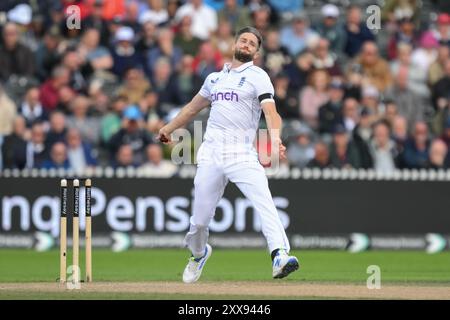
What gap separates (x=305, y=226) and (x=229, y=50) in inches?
152

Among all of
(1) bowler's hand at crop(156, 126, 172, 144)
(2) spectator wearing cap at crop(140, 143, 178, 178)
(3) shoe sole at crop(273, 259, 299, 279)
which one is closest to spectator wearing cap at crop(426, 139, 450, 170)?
(2) spectator wearing cap at crop(140, 143, 178, 178)

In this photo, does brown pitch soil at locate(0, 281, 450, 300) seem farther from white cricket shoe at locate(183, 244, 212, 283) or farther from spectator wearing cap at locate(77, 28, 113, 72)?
spectator wearing cap at locate(77, 28, 113, 72)

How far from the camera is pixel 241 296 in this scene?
1171cm

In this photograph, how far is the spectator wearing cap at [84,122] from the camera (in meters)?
20.5

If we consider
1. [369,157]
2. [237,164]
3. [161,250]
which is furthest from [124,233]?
[237,164]

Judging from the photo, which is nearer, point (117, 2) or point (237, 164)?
point (237, 164)

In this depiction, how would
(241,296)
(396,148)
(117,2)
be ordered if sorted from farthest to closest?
(117,2) → (396,148) → (241,296)

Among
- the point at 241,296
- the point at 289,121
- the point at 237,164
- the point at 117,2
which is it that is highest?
the point at 117,2

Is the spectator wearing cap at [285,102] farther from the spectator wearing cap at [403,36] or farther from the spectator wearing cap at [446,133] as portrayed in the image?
the spectator wearing cap at [403,36]

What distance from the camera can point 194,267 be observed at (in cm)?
1312

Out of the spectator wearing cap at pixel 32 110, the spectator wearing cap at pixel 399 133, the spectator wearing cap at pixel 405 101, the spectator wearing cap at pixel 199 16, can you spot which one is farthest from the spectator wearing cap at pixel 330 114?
the spectator wearing cap at pixel 32 110

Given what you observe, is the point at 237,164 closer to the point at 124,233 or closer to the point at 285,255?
the point at 285,255

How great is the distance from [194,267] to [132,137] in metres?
7.36

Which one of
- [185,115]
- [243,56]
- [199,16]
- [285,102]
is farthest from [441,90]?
[243,56]
